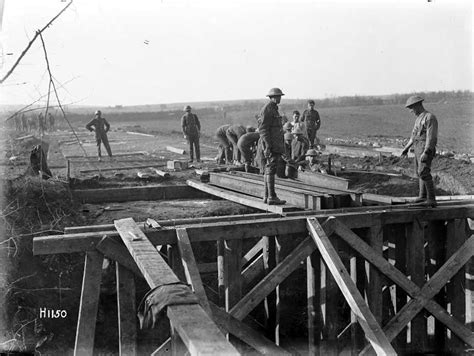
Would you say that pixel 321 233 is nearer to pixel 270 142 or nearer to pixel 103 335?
pixel 270 142

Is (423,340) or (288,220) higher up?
(288,220)

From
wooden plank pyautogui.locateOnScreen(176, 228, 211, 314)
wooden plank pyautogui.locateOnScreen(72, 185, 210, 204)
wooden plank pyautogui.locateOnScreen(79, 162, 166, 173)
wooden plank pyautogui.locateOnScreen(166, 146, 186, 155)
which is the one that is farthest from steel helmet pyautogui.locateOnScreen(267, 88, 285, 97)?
wooden plank pyautogui.locateOnScreen(166, 146, 186, 155)

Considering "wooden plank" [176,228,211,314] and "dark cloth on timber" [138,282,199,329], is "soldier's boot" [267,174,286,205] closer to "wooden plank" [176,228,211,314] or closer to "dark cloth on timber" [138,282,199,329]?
"wooden plank" [176,228,211,314]

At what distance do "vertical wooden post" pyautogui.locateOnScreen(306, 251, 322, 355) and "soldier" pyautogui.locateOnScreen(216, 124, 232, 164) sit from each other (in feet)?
31.8

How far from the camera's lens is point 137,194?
12.0 m

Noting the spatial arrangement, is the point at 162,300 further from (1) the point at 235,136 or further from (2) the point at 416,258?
(1) the point at 235,136

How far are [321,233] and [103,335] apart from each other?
12.4 ft

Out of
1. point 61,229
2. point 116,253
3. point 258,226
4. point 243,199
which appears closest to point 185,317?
point 116,253

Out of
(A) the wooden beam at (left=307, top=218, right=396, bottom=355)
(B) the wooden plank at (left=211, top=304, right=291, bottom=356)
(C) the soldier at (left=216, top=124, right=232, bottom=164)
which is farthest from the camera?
(C) the soldier at (left=216, top=124, right=232, bottom=164)

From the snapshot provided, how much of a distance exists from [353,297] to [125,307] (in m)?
2.32

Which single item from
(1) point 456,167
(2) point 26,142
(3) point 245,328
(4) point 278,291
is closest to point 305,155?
(1) point 456,167

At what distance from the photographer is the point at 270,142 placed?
7.87 metres

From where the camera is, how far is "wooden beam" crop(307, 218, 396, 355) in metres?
5.99

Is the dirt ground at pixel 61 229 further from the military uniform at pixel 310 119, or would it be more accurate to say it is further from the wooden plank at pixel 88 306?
the military uniform at pixel 310 119
